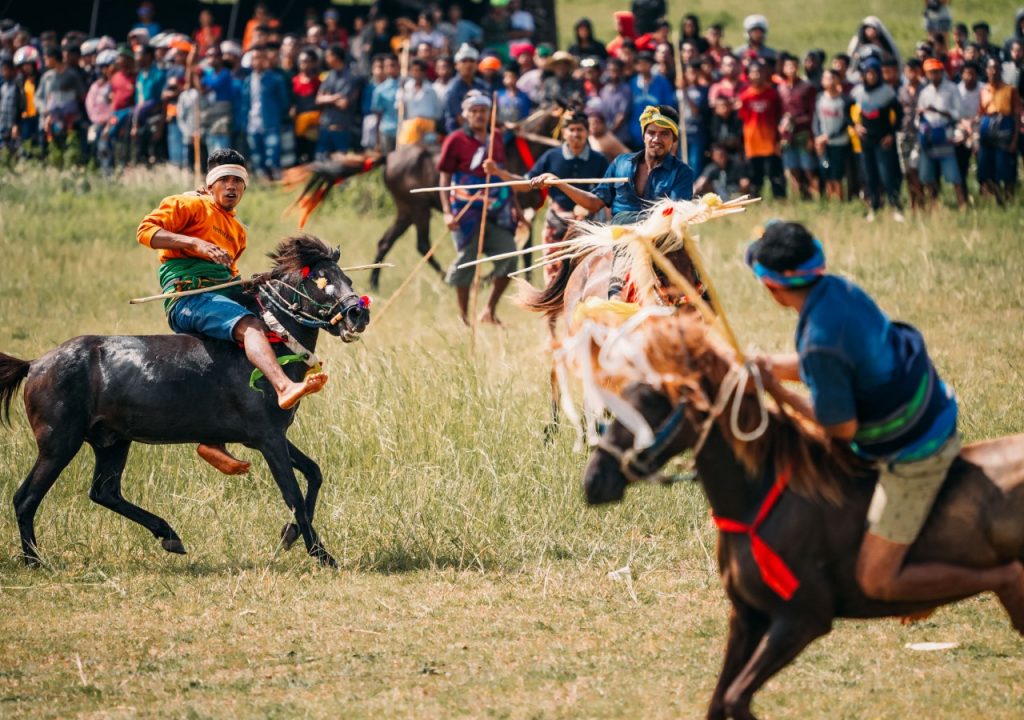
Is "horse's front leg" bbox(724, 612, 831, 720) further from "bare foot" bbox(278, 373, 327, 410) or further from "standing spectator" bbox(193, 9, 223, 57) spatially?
"standing spectator" bbox(193, 9, 223, 57)

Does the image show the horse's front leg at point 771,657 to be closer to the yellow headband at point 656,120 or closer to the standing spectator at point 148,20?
the yellow headband at point 656,120

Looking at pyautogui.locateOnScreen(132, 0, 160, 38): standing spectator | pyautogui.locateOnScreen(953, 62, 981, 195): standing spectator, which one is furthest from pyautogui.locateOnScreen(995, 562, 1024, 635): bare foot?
pyautogui.locateOnScreen(132, 0, 160, 38): standing spectator

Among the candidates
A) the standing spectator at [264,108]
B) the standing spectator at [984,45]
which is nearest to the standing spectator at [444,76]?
the standing spectator at [264,108]

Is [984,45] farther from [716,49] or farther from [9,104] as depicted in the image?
[9,104]

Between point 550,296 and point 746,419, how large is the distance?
5.40 m

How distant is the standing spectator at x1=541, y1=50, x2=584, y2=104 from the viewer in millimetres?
20359

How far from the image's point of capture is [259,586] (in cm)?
817

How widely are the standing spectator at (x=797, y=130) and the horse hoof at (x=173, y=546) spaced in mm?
12410

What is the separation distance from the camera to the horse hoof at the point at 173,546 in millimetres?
8719

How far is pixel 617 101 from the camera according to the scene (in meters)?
19.5

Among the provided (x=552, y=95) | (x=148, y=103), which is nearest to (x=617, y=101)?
(x=552, y=95)

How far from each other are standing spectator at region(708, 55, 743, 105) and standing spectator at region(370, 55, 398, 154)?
4397 mm

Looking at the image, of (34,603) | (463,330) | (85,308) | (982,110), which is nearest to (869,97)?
(982,110)

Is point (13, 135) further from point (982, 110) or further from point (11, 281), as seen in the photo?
point (982, 110)
